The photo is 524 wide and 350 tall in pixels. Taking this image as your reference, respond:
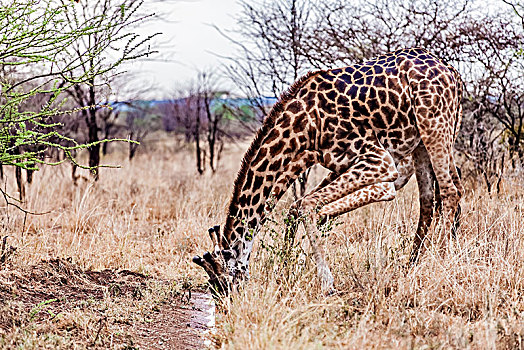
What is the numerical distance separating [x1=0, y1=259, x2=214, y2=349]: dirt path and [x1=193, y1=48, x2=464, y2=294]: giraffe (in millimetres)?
579

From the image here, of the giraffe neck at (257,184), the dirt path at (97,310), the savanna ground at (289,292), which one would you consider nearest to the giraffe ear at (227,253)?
the giraffe neck at (257,184)

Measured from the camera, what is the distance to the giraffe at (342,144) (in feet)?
16.0

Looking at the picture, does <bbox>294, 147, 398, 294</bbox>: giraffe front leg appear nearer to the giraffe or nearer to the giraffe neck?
the giraffe

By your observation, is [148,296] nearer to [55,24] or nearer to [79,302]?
[79,302]

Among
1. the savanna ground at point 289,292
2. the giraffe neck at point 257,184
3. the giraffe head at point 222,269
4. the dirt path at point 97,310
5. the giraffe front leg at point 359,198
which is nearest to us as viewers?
the savanna ground at point 289,292

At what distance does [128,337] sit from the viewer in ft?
14.3

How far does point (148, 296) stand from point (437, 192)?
330 cm

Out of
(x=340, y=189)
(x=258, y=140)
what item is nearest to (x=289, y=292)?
(x=340, y=189)

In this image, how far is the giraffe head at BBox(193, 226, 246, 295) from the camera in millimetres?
4688

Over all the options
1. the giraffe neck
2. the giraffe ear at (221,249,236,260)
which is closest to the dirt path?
the giraffe ear at (221,249,236,260)

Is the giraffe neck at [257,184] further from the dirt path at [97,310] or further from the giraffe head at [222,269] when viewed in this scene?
the dirt path at [97,310]

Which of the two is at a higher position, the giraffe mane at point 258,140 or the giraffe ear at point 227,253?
the giraffe mane at point 258,140

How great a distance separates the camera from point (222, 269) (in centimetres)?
477

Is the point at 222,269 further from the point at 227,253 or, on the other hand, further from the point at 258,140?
the point at 258,140
